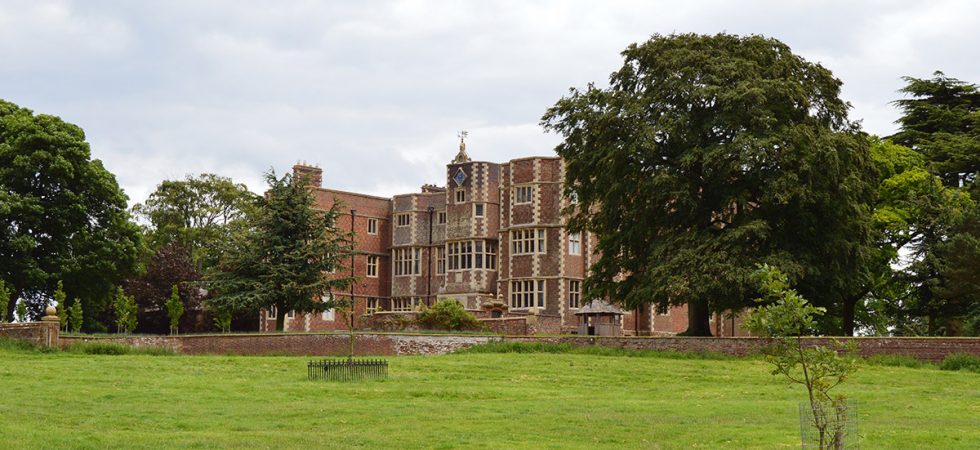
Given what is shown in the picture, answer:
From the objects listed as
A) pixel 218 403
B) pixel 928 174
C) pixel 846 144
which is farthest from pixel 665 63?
pixel 218 403

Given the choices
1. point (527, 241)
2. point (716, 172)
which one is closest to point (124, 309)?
point (527, 241)

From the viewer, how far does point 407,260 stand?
2847 inches

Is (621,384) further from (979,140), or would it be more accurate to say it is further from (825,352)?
(979,140)

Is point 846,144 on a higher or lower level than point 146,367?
higher

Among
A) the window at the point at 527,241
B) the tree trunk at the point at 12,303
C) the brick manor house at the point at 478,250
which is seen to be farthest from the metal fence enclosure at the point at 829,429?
the tree trunk at the point at 12,303

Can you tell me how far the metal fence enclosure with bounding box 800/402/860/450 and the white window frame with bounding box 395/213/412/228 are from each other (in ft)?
161

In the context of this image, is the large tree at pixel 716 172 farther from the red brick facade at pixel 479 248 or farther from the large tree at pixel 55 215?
the large tree at pixel 55 215

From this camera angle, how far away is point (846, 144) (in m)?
44.5

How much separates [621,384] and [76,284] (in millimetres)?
30737

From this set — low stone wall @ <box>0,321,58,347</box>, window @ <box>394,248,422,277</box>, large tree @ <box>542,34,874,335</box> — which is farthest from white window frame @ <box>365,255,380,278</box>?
low stone wall @ <box>0,321,58,347</box>

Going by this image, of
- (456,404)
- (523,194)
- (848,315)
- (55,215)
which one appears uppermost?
(523,194)

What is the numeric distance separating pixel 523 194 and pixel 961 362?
29359 millimetres

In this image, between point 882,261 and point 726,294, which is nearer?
point 726,294

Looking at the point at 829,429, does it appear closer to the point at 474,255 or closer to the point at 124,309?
the point at 124,309
